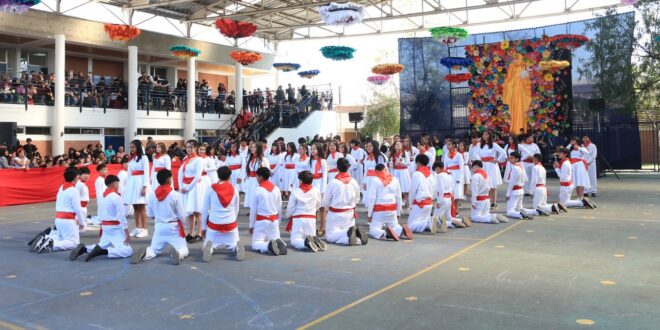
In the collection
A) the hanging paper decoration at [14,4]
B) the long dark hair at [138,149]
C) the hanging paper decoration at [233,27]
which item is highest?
the hanging paper decoration at [233,27]

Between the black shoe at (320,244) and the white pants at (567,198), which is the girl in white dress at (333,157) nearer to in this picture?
the black shoe at (320,244)

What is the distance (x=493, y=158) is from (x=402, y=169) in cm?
274

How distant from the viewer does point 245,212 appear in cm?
1248

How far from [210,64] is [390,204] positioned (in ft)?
78.5

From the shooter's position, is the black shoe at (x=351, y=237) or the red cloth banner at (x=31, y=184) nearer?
the black shoe at (x=351, y=237)

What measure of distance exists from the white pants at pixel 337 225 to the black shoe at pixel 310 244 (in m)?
0.62

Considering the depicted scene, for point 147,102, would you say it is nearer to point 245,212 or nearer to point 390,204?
point 245,212

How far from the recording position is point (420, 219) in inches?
360

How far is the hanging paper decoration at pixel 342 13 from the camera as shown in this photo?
15174 mm

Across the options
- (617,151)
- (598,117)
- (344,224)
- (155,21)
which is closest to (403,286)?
(344,224)

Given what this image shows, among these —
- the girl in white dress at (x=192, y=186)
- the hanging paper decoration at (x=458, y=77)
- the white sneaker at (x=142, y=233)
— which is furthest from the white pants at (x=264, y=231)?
the hanging paper decoration at (x=458, y=77)

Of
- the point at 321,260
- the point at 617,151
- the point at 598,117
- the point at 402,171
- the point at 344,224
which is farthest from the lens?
the point at 617,151

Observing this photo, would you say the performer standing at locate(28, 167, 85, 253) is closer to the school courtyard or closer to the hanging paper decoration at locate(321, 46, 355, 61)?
the school courtyard

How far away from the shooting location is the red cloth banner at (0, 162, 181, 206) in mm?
14672
